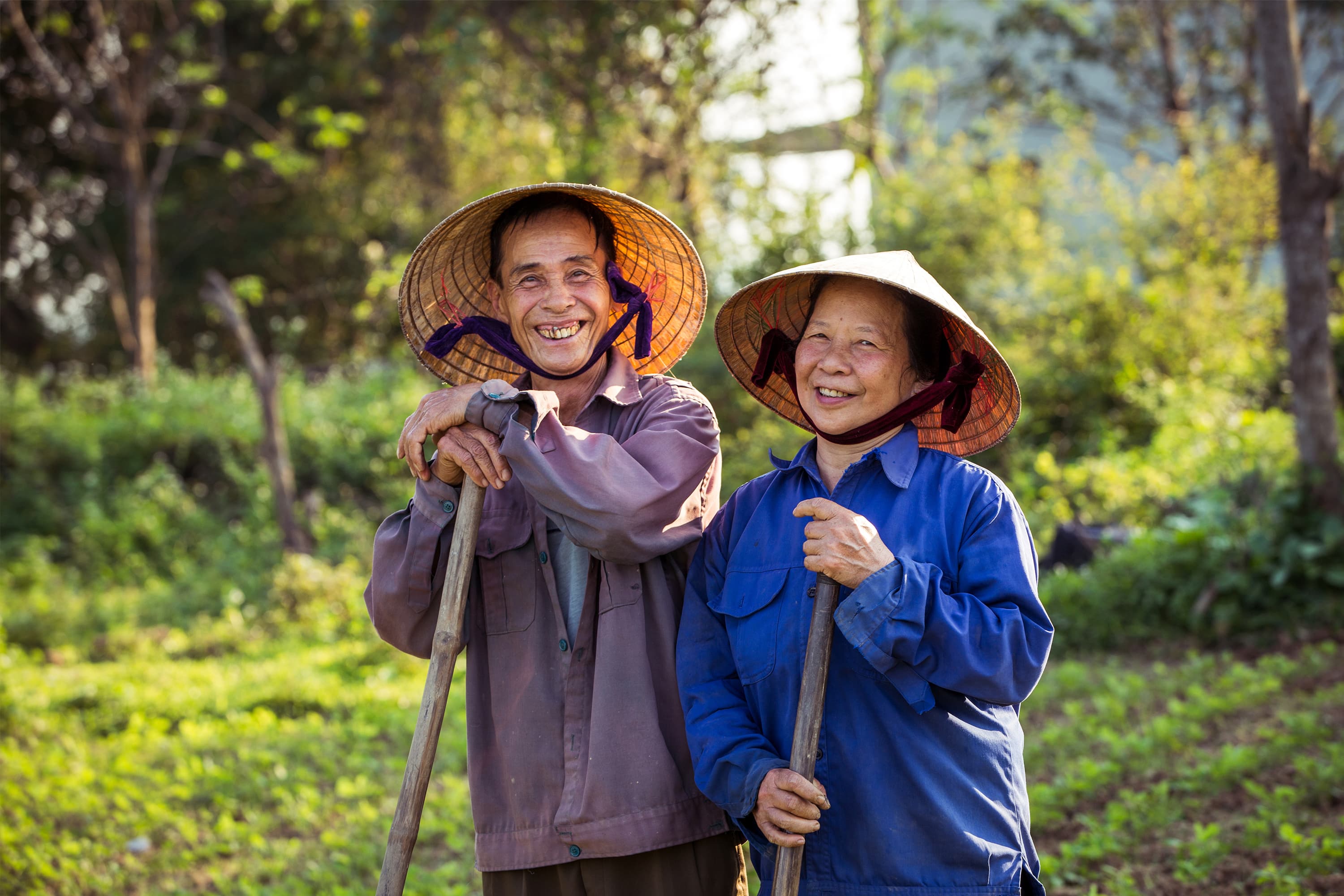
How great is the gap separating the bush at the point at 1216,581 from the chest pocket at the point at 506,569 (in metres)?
4.83

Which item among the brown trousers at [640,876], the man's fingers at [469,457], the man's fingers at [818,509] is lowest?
the brown trousers at [640,876]

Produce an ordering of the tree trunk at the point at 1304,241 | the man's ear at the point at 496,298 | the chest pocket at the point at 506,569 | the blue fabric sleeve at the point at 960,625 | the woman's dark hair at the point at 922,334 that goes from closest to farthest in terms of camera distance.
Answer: the blue fabric sleeve at the point at 960,625 → the woman's dark hair at the point at 922,334 → the chest pocket at the point at 506,569 → the man's ear at the point at 496,298 → the tree trunk at the point at 1304,241

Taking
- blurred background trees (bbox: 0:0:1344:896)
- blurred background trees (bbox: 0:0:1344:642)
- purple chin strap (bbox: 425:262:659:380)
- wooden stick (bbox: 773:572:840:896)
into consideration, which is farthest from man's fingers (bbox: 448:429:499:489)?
blurred background trees (bbox: 0:0:1344:642)

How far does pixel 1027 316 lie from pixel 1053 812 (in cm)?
686

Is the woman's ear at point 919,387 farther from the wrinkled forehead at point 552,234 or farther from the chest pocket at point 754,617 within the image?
the wrinkled forehead at point 552,234

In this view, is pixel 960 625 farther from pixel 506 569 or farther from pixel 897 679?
pixel 506 569

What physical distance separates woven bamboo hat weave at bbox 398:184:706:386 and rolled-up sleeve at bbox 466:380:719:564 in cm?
39

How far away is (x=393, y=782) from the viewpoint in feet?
16.6

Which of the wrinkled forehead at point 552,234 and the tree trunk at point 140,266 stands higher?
the tree trunk at point 140,266

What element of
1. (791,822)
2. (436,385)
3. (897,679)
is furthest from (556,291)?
(436,385)

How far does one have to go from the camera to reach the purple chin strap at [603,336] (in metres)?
2.41

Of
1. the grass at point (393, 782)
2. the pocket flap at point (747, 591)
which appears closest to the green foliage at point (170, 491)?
the grass at point (393, 782)

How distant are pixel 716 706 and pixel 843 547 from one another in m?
0.42

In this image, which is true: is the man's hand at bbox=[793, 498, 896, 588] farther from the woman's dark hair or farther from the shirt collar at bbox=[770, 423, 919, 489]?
the woman's dark hair
